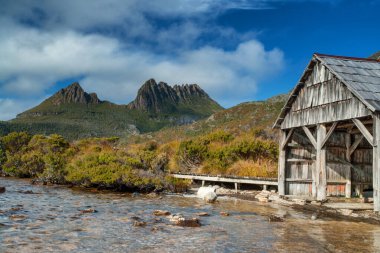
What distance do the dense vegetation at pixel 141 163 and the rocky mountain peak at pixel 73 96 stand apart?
5109 inches

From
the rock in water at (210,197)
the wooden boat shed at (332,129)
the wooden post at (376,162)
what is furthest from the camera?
the rock in water at (210,197)

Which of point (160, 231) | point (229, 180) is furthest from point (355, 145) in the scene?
point (160, 231)

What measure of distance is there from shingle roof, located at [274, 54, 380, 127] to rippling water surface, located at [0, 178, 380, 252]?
15.0ft

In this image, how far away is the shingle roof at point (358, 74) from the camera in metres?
13.9

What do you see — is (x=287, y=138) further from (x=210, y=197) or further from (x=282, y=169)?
(x=210, y=197)

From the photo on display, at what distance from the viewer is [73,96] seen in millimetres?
163250

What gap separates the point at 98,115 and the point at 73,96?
29278 millimetres

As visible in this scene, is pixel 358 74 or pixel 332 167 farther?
pixel 332 167

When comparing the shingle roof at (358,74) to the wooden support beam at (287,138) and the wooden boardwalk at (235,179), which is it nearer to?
the wooden support beam at (287,138)

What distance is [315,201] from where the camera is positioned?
16.5 m

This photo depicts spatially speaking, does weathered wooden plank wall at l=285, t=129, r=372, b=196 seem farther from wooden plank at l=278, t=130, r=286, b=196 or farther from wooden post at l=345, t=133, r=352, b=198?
wooden plank at l=278, t=130, r=286, b=196

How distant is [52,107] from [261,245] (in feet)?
478

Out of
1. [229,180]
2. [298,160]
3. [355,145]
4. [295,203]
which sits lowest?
[295,203]

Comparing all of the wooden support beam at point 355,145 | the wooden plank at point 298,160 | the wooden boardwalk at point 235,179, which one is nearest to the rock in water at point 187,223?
the wooden plank at point 298,160
